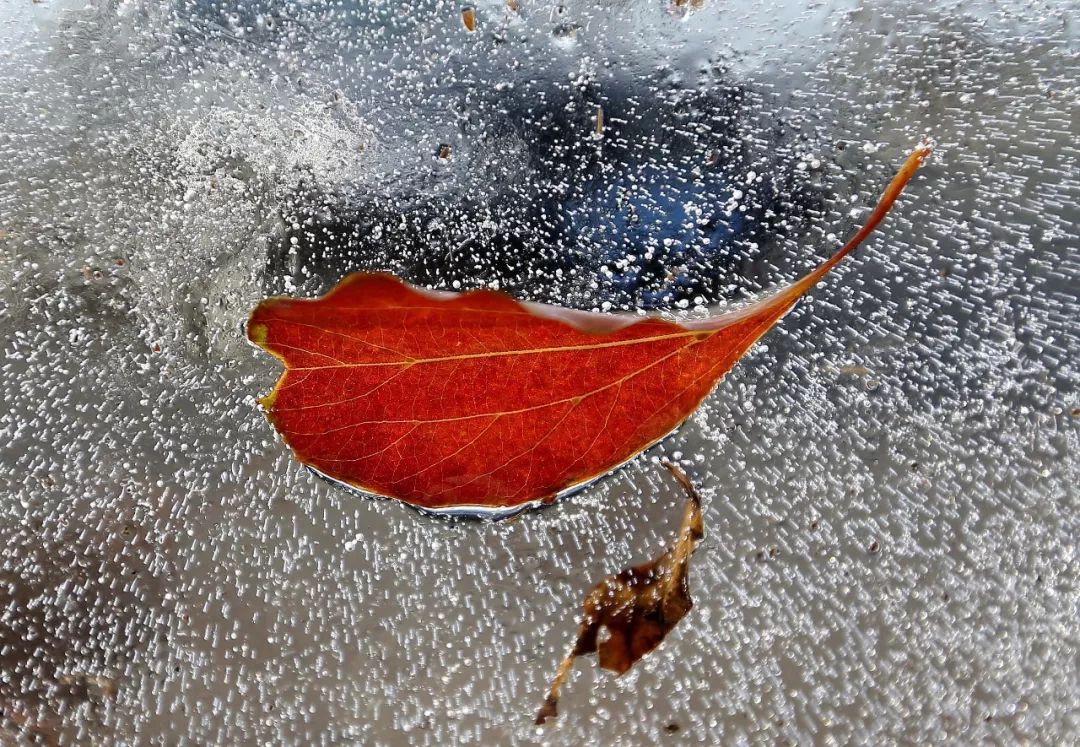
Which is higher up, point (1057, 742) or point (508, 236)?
point (508, 236)

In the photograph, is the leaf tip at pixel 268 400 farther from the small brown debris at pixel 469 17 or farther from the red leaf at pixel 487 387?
the small brown debris at pixel 469 17

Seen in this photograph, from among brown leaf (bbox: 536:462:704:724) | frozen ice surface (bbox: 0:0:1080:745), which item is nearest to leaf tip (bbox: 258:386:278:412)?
frozen ice surface (bbox: 0:0:1080:745)

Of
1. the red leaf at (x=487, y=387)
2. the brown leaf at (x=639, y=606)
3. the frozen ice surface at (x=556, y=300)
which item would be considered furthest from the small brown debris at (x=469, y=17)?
the brown leaf at (x=639, y=606)

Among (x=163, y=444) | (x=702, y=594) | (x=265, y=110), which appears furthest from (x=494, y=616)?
(x=265, y=110)

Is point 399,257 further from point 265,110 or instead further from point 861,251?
point 861,251

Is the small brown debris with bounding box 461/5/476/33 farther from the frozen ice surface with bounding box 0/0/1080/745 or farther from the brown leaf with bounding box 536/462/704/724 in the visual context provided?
the brown leaf with bounding box 536/462/704/724

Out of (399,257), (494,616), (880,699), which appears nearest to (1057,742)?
(880,699)
